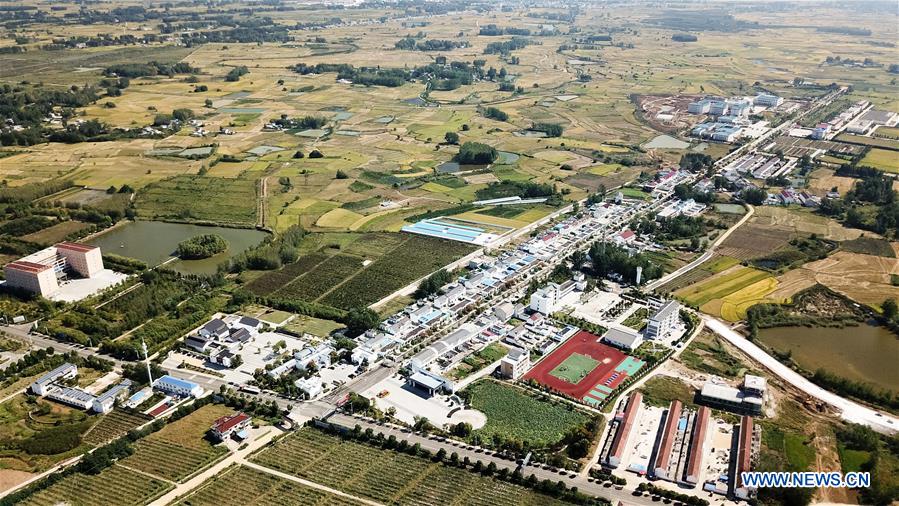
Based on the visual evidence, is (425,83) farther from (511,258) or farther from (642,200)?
(511,258)

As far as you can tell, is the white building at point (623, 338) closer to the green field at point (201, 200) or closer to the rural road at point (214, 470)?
the rural road at point (214, 470)

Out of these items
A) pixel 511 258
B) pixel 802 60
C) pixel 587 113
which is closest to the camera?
A: pixel 511 258

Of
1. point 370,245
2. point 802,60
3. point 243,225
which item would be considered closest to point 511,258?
point 370,245

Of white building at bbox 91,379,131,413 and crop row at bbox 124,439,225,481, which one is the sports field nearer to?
crop row at bbox 124,439,225,481

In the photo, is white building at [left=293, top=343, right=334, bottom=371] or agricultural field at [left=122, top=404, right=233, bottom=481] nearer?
agricultural field at [left=122, top=404, right=233, bottom=481]

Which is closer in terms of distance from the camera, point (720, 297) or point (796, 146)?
point (720, 297)

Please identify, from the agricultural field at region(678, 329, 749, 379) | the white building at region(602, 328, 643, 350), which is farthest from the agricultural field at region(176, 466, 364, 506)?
the agricultural field at region(678, 329, 749, 379)
